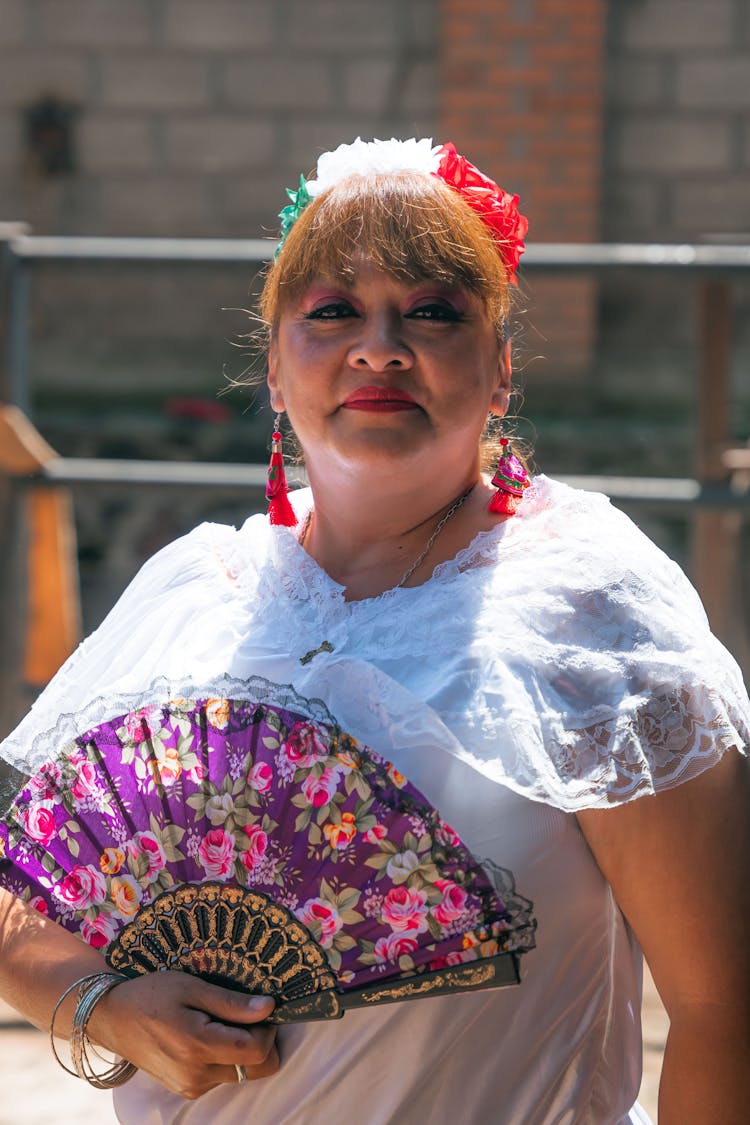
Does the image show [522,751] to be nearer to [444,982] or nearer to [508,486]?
[444,982]

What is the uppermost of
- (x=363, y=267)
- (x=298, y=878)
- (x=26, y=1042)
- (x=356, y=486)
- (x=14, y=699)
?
(x=363, y=267)

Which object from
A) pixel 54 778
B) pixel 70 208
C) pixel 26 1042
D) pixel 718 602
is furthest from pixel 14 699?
pixel 70 208

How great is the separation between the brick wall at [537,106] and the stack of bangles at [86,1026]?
215 inches

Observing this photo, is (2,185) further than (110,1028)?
Yes

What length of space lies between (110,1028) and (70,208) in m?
6.52

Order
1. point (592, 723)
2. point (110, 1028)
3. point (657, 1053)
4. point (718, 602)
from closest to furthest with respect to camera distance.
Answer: point (592, 723)
point (110, 1028)
point (657, 1053)
point (718, 602)

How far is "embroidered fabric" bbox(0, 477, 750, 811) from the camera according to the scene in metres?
1.43

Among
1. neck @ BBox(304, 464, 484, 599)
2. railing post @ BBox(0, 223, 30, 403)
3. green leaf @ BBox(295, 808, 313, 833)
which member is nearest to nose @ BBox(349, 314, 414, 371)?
neck @ BBox(304, 464, 484, 599)

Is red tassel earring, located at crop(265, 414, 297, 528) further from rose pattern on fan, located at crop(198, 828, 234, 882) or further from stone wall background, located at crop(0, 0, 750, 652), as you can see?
stone wall background, located at crop(0, 0, 750, 652)

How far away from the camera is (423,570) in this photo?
1.66 metres

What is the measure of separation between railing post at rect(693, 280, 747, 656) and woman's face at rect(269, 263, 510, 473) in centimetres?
230

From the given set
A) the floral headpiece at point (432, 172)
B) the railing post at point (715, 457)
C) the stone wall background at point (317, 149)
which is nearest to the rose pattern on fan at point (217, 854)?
the floral headpiece at point (432, 172)

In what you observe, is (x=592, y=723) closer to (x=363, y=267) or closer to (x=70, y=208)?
(x=363, y=267)

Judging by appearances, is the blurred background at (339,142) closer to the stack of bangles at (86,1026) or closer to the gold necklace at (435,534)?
the gold necklace at (435,534)
